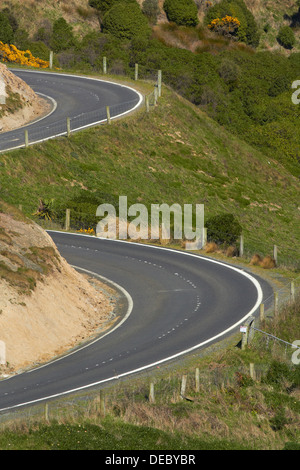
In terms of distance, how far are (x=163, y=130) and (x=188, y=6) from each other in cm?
4311

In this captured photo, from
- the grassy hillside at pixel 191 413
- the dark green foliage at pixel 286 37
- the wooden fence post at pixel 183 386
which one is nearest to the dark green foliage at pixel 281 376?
the grassy hillside at pixel 191 413

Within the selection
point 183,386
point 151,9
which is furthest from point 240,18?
point 183,386

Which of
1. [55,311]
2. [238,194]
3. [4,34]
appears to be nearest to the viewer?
[55,311]

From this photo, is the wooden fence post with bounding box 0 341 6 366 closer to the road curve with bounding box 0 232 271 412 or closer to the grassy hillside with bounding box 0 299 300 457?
the road curve with bounding box 0 232 271 412

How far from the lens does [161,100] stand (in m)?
64.5

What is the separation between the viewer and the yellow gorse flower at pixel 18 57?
7519 centimetres

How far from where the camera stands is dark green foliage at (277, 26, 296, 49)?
347ft

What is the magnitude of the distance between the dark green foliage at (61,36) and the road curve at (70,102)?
1588 centimetres

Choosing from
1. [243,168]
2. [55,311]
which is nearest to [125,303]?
[55,311]

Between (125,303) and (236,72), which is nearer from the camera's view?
(125,303)

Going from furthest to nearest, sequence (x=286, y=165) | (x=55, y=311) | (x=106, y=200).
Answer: (x=286, y=165) < (x=106, y=200) < (x=55, y=311)

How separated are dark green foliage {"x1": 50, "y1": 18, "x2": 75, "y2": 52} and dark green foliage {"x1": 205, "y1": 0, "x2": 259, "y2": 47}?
20.0m

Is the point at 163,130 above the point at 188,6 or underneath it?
underneath

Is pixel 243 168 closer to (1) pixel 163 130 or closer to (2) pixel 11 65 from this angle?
(1) pixel 163 130
